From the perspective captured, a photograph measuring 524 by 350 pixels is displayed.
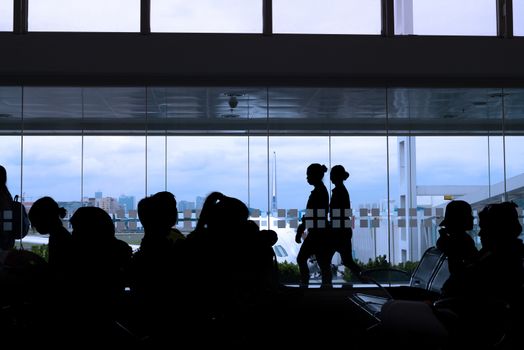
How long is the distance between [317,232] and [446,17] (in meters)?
3.28

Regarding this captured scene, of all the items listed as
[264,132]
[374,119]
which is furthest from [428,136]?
[264,132]

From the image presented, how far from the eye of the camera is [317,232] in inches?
362

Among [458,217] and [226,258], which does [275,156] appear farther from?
[226,258]

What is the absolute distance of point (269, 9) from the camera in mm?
8742

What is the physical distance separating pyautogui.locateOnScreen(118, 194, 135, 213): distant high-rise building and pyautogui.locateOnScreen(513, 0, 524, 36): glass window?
554cm

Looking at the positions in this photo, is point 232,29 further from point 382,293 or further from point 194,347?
point 194,347

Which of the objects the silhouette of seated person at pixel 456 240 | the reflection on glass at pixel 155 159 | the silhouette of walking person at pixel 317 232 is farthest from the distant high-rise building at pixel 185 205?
the silhouette of seated person at pixel 456 240

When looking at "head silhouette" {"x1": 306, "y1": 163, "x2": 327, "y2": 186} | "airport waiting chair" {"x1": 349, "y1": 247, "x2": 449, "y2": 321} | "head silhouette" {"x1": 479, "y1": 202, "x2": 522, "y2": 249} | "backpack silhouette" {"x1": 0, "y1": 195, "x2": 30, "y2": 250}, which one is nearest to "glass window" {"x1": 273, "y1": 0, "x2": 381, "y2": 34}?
"head silhouette" {"x1": 306, "y1": 163, "x2": 327, "y2": 186}

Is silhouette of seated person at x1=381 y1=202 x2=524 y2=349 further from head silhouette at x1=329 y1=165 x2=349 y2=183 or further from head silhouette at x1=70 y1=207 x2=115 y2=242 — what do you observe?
head silhouette at x1=329 y1=165 x2=349 y2=183

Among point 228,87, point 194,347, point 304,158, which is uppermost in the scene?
point 228,87

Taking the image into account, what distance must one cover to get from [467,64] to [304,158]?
250cm

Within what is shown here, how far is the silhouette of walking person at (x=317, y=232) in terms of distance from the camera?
9023 millimetres

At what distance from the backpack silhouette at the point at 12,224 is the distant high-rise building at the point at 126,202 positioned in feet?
4.11

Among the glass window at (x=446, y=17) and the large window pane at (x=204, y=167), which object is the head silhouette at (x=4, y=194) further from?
the glass window at (x=446, y=17)
